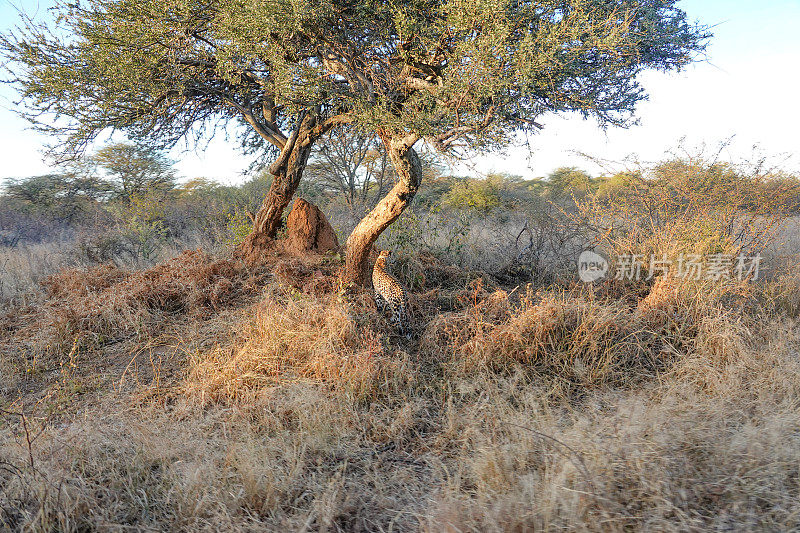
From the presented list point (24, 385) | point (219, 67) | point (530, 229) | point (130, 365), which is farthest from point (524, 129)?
point (24, 385)

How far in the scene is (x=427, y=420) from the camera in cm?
329

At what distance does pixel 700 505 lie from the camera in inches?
80.4

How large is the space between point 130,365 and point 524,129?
187 inches

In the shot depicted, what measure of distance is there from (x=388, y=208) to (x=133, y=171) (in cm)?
1257

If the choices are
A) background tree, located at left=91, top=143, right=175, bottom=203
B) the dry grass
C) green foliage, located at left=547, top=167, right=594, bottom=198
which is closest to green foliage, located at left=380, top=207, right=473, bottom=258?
the dry grass

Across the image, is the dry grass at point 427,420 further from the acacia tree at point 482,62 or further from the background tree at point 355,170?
the background tree at point 355,170

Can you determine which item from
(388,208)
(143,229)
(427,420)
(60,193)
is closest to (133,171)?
(60,193)

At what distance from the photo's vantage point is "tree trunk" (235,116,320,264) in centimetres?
653

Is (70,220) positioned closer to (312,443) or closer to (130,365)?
(130,365)

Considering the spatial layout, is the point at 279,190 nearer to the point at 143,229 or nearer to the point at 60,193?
the point at 143,229

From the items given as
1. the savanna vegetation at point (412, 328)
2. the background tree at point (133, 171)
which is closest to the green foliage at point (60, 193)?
the background tree at point (133, 171)

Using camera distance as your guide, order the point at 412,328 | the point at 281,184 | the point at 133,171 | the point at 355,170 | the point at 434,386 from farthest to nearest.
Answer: the point at 133,171 → the point at 355,170 → the point at 281,184 → the point at 412,328 → the point at 434,386

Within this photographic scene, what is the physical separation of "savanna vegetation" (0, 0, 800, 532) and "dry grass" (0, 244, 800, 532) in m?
0.02

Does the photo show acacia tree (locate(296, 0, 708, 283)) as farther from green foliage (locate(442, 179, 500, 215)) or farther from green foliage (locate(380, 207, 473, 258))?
green foliage (locate(442, 179, 500, 215))
